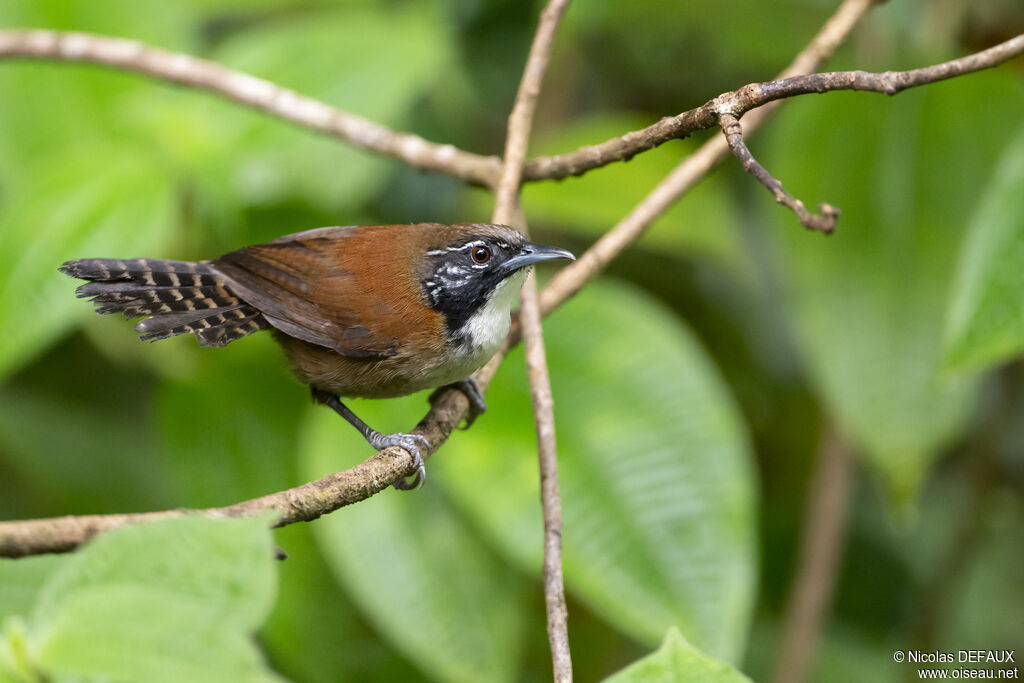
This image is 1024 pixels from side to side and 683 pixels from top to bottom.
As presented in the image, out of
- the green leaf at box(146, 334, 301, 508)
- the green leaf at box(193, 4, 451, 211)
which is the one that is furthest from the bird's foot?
the green leaf at box(193, 4, 451, 211)

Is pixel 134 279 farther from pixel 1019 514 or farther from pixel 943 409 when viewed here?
pixel 1019 514

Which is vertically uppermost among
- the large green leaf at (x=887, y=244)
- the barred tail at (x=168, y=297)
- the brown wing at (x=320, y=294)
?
the large green leaf at (x=887, y=244)

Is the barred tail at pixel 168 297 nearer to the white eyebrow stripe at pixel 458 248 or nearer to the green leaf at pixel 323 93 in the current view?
the white eyebrow stripe at pixel 458 248

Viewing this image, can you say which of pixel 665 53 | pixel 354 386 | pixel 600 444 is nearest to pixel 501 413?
pixel 600 444

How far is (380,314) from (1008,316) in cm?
163

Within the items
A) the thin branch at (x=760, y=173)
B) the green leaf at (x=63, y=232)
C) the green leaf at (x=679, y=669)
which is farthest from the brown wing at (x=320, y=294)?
the green leaf at (x=679, y=669)

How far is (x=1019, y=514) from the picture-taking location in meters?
4.11

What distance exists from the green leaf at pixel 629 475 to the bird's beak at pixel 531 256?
0.50m

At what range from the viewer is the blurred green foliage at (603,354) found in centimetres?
293

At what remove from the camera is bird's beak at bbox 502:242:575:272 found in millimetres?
2805

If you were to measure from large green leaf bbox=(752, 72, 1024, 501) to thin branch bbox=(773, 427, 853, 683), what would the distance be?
0.30m

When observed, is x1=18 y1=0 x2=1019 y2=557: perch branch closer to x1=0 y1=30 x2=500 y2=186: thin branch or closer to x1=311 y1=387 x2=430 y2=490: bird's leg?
x1=311 y1=387 x2=430 y2=490: bird's leg

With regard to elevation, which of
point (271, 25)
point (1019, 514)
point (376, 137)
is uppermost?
point (271, 25)

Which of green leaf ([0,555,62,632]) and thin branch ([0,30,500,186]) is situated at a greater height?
thin branch ([0,30,500,186])
